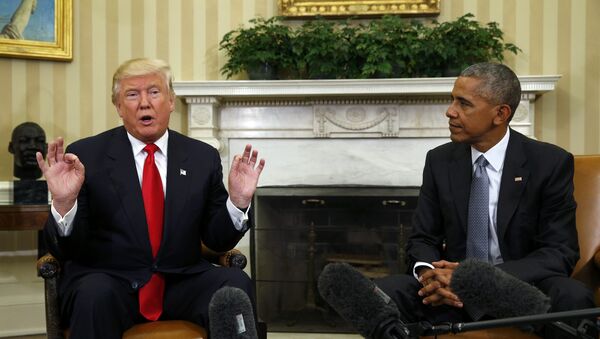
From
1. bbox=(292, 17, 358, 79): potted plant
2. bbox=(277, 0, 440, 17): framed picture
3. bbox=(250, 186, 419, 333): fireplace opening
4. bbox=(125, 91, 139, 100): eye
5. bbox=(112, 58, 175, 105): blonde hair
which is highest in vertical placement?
A: bbox=(277, 0, 440, 17): framed picture

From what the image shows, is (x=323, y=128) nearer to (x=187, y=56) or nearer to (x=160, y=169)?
(x=187, y=56)

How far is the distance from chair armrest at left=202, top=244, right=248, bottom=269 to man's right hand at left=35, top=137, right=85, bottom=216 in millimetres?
660

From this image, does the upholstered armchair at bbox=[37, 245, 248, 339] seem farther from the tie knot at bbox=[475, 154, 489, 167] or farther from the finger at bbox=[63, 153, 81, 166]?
the tie knot at bbox=[475, 154, 489, 167]

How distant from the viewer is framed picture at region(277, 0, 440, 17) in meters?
4.34

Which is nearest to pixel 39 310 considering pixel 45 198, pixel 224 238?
pixel 45 198

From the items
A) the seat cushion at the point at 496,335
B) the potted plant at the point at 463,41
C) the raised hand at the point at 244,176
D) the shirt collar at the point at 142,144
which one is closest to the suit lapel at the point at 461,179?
the seat cushion at the point at 496,335

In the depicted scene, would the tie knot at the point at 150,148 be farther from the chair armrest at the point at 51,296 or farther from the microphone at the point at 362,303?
the microphone at the point at 362,303

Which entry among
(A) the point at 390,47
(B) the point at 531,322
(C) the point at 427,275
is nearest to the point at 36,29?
(A) the point at 390,47

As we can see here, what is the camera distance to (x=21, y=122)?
434 cm

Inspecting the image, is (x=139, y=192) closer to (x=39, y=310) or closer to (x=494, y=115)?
(x=494, y=115)

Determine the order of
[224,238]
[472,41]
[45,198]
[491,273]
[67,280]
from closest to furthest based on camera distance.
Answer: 1. [491,273]
2. [67,280]
3. [224,238]
4. [45,198]
5. [472,41]

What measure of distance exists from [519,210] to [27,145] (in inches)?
118

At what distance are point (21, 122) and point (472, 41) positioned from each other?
3.07m

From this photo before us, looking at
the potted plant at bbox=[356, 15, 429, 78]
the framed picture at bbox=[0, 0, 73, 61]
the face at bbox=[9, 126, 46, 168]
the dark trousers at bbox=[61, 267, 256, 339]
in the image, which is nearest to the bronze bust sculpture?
the face at bbox=[9, 126, 46, 168]
